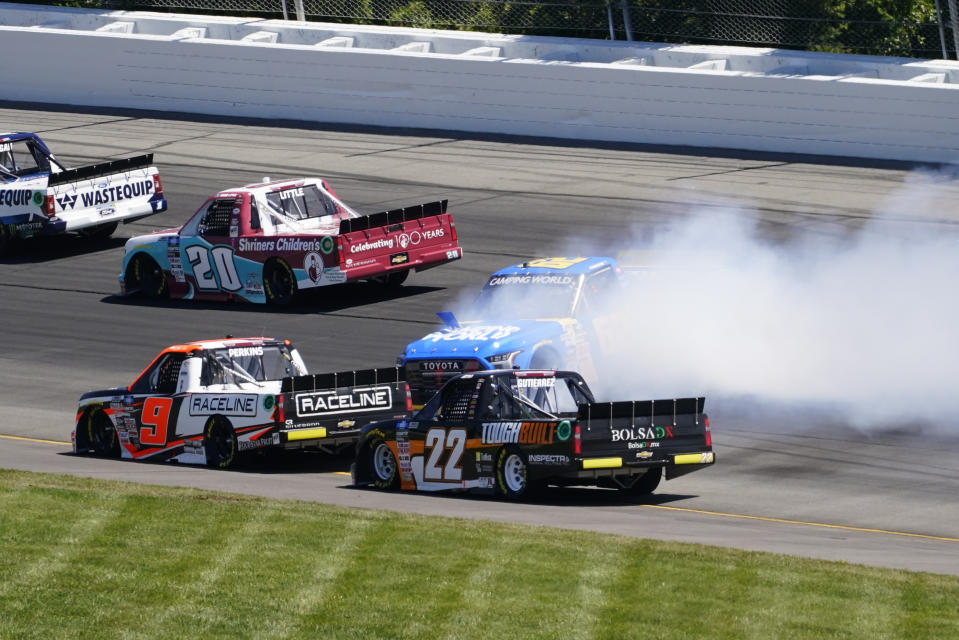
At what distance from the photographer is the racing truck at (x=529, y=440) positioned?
15.1m

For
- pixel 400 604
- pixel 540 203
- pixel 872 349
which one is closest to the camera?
pixel 400 604

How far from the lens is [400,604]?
10.6m

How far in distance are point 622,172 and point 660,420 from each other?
1776 cm

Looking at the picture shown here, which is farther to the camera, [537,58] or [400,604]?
[537,58]

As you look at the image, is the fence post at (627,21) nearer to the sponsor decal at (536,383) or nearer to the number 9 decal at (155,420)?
the number 9 decal at (155,420)

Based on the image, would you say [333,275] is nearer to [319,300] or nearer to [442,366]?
[319,300]

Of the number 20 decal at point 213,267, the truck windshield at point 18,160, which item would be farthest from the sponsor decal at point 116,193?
the number 20 decal at point 213,267

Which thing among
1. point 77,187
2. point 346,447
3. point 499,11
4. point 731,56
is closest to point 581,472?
point 346,447

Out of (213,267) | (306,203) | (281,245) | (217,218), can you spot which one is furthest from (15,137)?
(281,245)

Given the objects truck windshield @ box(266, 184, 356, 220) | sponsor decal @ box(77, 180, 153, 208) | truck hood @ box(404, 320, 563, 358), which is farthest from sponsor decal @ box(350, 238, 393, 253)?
sponsor decal @ box(77, 180, 153, 208)

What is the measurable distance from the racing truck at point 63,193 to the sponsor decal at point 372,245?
6139mm

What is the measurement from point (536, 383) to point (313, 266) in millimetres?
9189

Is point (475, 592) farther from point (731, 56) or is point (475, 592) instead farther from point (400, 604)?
point (731, 56)

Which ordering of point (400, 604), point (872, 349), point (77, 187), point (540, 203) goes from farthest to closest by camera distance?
point (540, 203) → point (77, 187) → point (872, 349) → point (400, 604)
